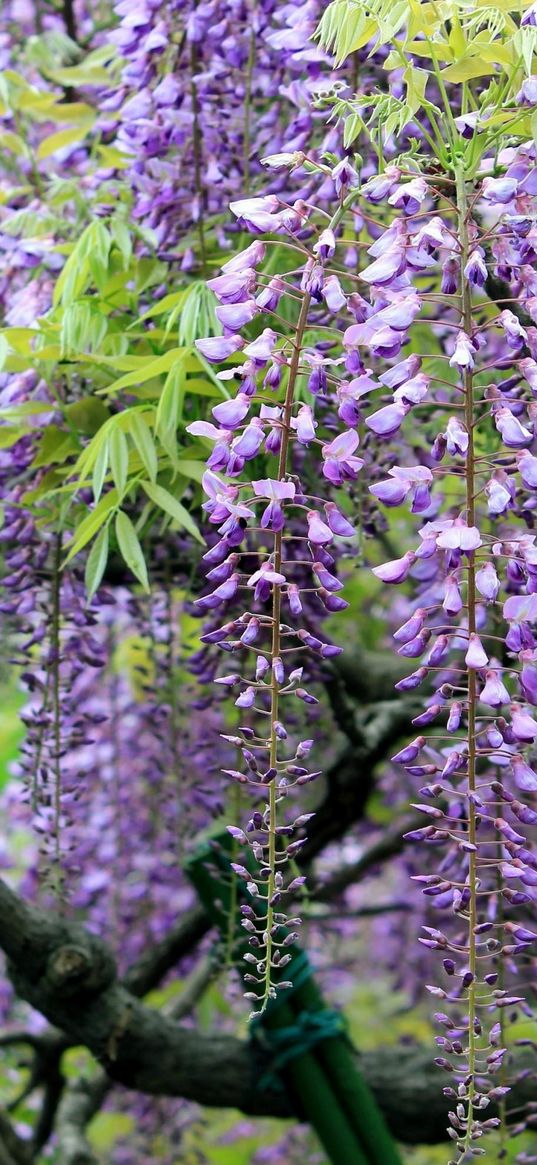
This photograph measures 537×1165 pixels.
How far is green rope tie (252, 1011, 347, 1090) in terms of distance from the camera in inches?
74.8

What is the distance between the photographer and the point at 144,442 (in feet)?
4.55

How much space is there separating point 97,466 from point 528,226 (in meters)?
0.51

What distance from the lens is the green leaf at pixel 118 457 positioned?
134 centimetres

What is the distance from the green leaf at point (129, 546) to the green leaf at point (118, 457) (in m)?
0.04

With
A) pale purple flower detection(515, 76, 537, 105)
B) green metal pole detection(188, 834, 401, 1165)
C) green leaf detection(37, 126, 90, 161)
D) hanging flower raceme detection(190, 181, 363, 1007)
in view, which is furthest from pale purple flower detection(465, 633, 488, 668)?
green leaf detection(37, 126, 90, 161)

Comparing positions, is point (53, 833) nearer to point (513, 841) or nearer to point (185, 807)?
point (185, 807)

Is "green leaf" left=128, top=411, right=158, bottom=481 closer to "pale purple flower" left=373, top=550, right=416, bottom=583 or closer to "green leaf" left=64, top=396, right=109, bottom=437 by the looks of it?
"green leaf" left=64, top=396, right=109, bottom=437

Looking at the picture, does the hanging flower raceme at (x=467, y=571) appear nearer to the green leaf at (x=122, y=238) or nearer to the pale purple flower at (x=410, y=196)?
the pale purple flower at (x=410, y=196)

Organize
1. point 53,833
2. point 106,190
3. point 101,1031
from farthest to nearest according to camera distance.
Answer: point 101,1031 → point 106,190 → point 53,833

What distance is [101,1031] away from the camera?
199 cm

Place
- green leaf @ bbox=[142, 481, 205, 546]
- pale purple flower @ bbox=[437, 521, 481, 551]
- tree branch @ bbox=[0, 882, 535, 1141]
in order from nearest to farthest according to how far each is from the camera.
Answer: pale purple flower @ bbox=[437, 521, 481, 551] → green leaf @ bbox=[142, 481, 205, 546] → tree branch @ bbox=[0, 882, 535, 1141]

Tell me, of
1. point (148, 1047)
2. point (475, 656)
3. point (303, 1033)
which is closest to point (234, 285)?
point (475, 656)

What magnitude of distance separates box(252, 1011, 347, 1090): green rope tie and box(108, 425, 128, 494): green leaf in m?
0.92

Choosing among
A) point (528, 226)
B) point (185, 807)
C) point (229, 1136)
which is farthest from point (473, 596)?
point (229, 1136)
